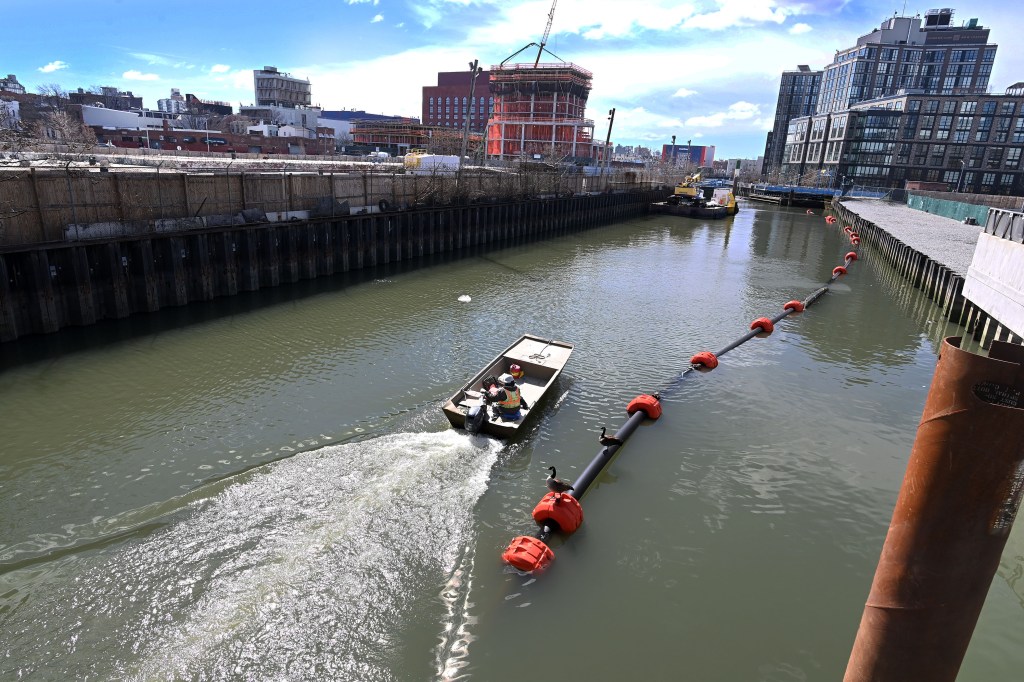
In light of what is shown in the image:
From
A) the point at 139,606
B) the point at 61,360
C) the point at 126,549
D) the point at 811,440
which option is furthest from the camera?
the point at 61,360

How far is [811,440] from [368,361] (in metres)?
16.9

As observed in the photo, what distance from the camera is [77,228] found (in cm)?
2572

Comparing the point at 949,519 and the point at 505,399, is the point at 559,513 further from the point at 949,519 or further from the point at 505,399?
the point at 949,519

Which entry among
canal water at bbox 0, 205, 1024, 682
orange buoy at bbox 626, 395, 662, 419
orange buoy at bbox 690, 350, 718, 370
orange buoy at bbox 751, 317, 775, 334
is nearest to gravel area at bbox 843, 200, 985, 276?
orange buoy at bbox 751, 317, 775, 334

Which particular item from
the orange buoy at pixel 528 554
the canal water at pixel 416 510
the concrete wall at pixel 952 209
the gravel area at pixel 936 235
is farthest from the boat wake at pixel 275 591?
the concrete wall at pixel 952 209

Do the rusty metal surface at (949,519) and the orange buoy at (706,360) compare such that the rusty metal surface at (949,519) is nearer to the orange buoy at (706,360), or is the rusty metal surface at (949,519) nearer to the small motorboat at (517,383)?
the small motorboat at (517,383)

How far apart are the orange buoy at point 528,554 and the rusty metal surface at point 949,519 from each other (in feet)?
24.5

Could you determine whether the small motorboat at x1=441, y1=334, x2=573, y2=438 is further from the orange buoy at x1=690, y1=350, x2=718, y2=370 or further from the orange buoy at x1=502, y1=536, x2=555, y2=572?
the orange buoy at x1=690, y1=350, x2=718, y2=370

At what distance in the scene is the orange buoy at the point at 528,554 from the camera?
11992 millimetres

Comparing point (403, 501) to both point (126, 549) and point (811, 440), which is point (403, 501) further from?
point (811, 440)

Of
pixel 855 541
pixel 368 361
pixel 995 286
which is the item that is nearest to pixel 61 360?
pixel 368 361

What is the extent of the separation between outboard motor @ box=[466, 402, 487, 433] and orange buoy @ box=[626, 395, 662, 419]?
18.4ft

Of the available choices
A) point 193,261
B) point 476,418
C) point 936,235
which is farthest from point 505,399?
point 936,235

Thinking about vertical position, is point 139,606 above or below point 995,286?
below
